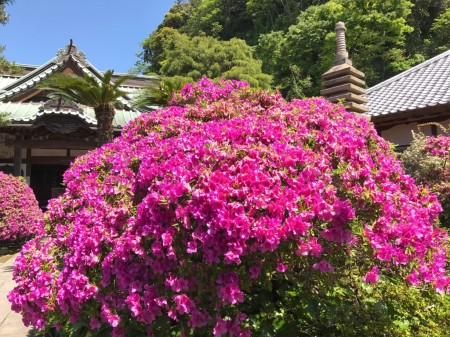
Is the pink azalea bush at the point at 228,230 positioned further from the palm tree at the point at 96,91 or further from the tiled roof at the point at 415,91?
the tiled roof at the point at 415,91

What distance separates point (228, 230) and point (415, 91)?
38.4ft

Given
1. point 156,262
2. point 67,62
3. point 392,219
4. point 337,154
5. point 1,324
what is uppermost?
point 67,62

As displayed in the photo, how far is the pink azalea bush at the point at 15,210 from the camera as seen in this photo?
8398mm

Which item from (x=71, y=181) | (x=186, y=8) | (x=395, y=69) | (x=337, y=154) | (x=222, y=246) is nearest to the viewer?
(x=222, y=246)

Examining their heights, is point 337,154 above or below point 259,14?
below

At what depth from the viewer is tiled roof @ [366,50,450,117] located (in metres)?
10.4

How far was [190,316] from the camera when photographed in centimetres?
206

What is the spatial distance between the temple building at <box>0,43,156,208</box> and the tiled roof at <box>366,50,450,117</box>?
785 cm

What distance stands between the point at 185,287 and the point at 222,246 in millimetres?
309

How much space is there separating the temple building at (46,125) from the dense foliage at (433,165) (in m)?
7.72

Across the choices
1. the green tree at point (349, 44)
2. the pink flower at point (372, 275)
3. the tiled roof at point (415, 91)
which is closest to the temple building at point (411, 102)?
the tiled roof at point (415, 91)

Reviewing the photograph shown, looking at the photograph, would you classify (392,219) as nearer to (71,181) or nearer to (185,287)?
(185,287)

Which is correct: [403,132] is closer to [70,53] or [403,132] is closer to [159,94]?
[159,94]

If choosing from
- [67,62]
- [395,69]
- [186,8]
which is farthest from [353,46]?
[186,8]
